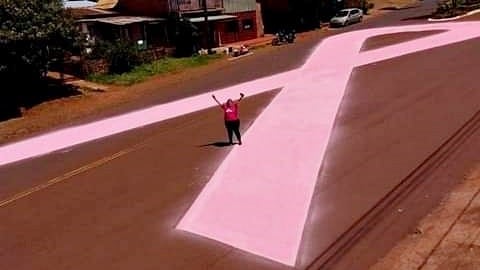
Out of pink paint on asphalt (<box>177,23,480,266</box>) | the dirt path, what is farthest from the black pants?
the dirt path

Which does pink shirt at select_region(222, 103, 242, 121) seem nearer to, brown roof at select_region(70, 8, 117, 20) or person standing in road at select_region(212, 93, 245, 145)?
person standing in road at select_region(212, 93, 245, 145)

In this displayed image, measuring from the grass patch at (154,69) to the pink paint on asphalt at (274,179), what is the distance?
1181 cm

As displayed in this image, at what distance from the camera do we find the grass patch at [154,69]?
109ft

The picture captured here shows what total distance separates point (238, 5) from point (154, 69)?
15.4 metres

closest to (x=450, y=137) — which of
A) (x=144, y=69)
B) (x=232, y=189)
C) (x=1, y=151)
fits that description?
(x=232, y=189)

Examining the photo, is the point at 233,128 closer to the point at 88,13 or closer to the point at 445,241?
the point at 445,241

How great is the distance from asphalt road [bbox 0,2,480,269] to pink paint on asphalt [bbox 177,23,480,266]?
0.30m

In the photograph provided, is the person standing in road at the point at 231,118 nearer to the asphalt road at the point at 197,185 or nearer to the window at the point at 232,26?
the asphalt road at the point at 197,185

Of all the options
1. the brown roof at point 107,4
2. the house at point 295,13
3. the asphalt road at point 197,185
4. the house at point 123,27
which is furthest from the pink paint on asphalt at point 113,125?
the house at point 295,13

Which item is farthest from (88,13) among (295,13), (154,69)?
(295,13)

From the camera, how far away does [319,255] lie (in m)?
9.70

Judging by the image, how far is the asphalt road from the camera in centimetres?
1021

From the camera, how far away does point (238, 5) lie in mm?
47938

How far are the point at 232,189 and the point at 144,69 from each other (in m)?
23.1
